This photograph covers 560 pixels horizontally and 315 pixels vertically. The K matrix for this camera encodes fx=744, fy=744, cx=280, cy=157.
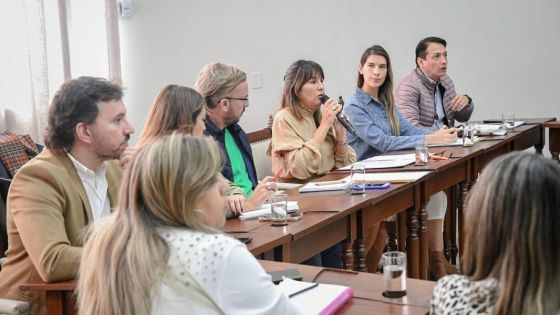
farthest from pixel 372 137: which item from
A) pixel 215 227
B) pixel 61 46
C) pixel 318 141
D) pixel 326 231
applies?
pixel 215 227

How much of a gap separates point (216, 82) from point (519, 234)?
201cm

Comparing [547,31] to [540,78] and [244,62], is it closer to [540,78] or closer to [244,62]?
[540,78]

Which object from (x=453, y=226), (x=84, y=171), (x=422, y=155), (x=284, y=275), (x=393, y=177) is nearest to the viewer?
(x=284, y=275)

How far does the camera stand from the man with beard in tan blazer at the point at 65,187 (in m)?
2.11

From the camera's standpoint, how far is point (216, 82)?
3.08 meters

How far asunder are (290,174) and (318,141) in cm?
21

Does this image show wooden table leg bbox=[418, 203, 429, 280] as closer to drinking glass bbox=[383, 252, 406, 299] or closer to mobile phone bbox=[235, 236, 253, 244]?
mobile phone bbox=[235, 236, 253, 244]

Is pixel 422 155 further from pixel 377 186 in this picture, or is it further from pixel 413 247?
pixel 377 186

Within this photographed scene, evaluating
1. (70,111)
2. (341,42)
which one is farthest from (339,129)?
(341,42)

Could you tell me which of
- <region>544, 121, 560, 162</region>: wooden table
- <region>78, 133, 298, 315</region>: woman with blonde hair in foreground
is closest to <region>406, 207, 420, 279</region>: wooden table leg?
<region>544, 121, 560, 162</region>: wooden table

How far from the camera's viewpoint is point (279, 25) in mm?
6352

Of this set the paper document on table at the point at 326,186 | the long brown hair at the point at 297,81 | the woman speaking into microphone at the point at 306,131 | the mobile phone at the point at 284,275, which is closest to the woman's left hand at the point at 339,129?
the woman speaking into microphone at the point at 306,131

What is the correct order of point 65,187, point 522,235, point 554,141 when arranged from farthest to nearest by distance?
point 554,141, point 65,187, point 522,235

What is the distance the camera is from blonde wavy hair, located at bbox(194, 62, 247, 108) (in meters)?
3.08
